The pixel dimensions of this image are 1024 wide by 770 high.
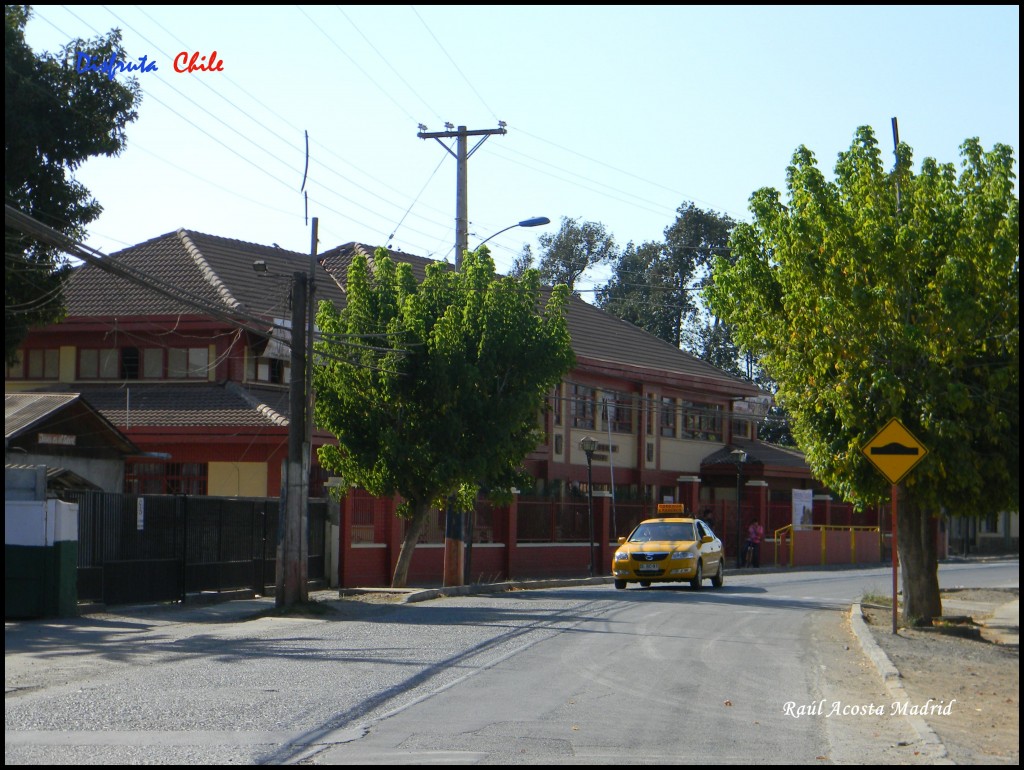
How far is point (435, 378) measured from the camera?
27.0m

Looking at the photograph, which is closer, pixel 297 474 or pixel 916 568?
pixel 916 568

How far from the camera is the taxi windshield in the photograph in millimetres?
28862

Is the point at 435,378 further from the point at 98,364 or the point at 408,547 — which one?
the point at 98,364

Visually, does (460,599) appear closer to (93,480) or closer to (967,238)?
(93,480)

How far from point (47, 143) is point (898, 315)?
49.3 ft

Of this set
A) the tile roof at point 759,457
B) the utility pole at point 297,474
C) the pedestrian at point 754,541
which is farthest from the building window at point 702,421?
the utility pole at point 297,474

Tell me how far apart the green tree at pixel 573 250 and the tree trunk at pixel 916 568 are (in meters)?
48.5

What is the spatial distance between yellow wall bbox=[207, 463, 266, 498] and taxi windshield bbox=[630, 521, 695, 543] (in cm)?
932

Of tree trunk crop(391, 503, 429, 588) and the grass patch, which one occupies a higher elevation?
tree trunk crop(391, 503, 429, 588)

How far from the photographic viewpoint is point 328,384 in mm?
27609

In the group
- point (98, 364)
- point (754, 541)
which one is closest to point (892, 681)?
point (98, 364)

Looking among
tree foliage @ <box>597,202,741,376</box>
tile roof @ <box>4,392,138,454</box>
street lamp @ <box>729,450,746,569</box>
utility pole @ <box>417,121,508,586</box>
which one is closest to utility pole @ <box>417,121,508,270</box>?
utility pole @ <box>417,121,508,586</box>

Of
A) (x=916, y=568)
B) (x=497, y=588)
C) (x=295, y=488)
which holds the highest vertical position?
(x=295, y=488)

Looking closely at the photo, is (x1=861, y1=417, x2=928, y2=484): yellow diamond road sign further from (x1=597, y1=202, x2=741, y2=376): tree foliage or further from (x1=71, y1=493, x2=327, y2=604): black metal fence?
(x1=597, y1=202, x2=741, y2=376): tree foliage
